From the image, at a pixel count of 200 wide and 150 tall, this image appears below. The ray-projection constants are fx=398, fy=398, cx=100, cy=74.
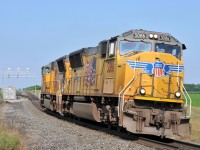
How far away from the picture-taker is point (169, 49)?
1512 cm

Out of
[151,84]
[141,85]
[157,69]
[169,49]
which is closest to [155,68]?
[157,69]

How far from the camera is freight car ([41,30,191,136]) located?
13.7 meters

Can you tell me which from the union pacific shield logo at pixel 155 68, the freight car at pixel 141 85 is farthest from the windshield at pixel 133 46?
the union pacific shield logo at pixel 155 68

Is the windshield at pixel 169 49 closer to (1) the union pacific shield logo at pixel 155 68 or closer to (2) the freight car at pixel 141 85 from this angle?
(2) the freight car at pixel 141 85

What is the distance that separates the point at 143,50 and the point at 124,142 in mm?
3730

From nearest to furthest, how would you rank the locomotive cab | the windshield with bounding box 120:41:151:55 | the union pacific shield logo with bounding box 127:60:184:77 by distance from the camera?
the locomotive cab < the union pacific shield logo with bounding box 127:60:184:77 < the windshield with bounding box 120:41:151:55

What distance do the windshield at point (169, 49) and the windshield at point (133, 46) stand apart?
40 cm

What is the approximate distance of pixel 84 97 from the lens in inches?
734

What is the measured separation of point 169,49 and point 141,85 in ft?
6.65

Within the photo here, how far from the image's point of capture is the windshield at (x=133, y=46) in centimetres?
1488

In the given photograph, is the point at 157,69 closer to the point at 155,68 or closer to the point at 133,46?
the point at 155,68

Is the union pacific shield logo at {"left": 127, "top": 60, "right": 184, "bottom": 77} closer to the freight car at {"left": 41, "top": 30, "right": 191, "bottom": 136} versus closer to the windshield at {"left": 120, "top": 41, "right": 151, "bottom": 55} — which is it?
the freight car at {"left": 41, "top": 30, "right": 191, "bottom": 136}

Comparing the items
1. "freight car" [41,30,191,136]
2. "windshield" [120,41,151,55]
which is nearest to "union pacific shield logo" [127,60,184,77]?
"freight car" [41,30,191,136]

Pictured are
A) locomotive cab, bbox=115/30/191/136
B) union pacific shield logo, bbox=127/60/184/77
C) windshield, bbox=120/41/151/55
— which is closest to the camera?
locomotive cab, bbox=115/30/191/136
